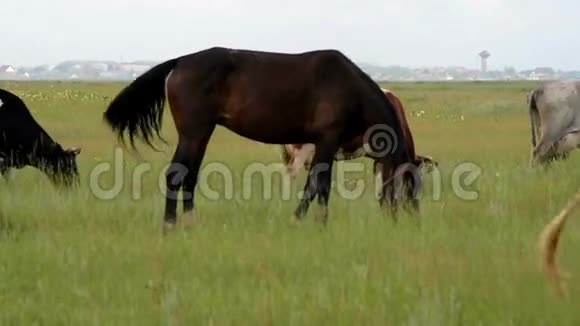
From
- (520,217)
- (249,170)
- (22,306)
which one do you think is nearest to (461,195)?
(520,217)

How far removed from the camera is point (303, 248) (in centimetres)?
615

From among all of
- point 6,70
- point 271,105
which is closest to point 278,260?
point 271,105

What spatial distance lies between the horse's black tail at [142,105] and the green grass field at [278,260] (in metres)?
0.68

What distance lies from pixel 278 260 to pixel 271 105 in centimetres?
254

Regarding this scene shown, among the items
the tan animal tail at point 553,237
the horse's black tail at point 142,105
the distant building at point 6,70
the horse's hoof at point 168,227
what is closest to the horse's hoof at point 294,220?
the horse's hoof at point 168,227

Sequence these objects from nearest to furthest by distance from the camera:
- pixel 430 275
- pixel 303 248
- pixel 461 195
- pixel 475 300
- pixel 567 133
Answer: pixel 475 300, pixel 430 275, pixel 303 248, pixel 461 195, pixel 567 133

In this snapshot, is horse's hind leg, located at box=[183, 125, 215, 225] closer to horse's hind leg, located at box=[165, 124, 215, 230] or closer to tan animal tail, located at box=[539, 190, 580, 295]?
horse's hind leg, located at box=[165, 124, 215, 230]

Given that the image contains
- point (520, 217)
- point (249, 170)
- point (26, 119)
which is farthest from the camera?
point (249, 170)

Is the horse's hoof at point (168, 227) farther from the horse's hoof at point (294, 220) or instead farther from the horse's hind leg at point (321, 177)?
the horse's hind leg at point (321, 177)

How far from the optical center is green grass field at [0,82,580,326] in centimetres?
454

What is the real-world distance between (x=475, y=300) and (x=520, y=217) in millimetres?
3126

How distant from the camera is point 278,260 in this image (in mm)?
5820

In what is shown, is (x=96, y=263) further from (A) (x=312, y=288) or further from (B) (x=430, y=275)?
(B) (x=430, y=275)

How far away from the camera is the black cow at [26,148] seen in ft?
33.4
